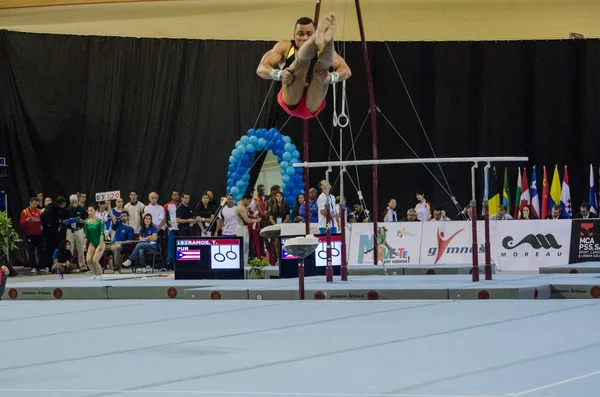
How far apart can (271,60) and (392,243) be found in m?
7.88

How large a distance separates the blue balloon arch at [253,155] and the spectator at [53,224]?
319 cm

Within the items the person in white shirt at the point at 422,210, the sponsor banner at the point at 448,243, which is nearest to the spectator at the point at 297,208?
the person in white shirt at the point at 422,210

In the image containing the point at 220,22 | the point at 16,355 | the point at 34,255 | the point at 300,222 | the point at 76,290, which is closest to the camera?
the point at 16,355

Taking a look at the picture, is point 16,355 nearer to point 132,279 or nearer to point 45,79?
point 132,279

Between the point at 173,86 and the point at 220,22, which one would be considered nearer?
the point at 173,86

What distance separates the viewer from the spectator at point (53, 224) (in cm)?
1858

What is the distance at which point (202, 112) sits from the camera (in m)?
21.7

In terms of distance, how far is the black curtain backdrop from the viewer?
2134 cm

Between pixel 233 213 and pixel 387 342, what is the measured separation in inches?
422

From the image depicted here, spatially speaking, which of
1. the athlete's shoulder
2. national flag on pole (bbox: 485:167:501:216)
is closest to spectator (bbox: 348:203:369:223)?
national flag on pole (bbox: 485:167:501:216)

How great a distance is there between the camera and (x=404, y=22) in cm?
2278

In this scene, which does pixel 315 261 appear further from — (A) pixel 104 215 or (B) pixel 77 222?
(A) pixel 104 215

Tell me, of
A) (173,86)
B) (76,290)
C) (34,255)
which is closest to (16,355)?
(76,290)

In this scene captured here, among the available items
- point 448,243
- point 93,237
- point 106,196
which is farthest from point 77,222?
point 448,243
